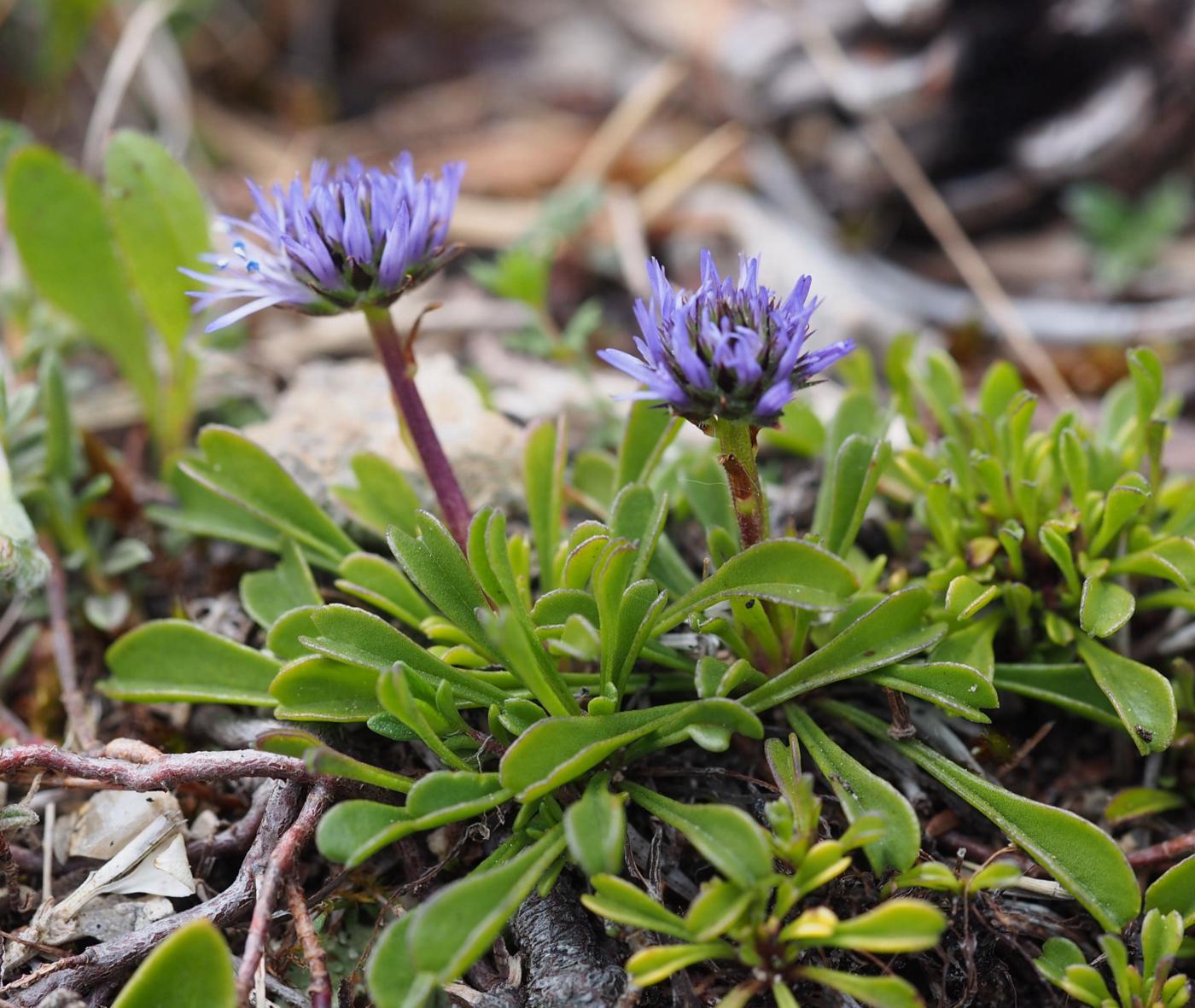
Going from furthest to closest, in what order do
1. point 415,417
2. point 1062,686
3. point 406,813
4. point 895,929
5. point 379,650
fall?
point 415,417 < point 1062,686 < point 379,650 < point 406,813 < point 895,929

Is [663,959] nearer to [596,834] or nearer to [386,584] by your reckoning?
[596,834]

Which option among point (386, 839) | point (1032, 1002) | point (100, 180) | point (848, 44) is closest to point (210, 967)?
point (386, 839)

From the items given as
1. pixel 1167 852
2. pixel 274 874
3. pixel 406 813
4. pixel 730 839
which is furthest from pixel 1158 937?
pixel 274 874

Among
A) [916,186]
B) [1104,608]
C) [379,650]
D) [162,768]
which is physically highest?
[916,186]

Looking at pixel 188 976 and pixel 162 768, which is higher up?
pixel 162 768

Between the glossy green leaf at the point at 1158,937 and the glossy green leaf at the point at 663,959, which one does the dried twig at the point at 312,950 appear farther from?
the glossy green leaf at the point at 1158,937

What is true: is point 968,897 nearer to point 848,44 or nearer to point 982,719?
point 982,719
